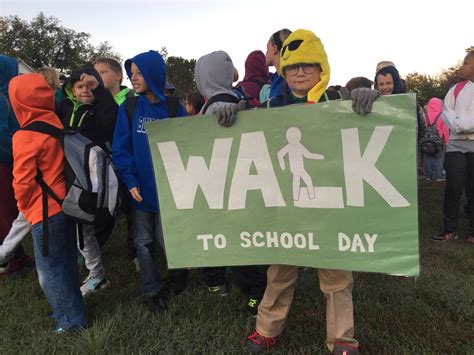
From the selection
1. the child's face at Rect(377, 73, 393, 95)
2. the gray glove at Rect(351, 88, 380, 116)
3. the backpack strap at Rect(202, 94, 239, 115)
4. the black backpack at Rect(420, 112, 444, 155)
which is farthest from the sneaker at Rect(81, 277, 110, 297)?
the black backpack at Rect(420, 112, 444, 155)

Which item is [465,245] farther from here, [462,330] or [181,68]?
[181,68]

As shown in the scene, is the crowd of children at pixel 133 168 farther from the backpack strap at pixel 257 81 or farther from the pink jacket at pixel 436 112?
the pink jacket at pixel 436 112

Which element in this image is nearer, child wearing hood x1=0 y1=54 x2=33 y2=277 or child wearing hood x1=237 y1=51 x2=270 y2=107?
child wearing hood x1=0 y1=54 x2=33 y2=277

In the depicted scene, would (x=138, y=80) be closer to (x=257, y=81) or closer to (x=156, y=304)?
(x=156, y=304)

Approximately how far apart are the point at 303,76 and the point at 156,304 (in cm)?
205

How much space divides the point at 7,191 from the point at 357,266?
11.2ft

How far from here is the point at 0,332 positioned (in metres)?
2.81

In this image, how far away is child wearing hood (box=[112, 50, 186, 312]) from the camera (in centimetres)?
291

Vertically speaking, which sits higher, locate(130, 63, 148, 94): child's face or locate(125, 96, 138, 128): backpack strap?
locate(130, 63, 148, 94): child's face

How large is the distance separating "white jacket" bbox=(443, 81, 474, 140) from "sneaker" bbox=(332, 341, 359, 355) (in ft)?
11.1

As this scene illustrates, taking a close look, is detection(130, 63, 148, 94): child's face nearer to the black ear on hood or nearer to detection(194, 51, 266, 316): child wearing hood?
detection(194, 51, 266, 316): child wearing hood

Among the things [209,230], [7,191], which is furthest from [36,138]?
[7,191]

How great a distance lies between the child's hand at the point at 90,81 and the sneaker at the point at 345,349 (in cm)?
278

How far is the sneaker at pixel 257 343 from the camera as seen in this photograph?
2.45 metres
